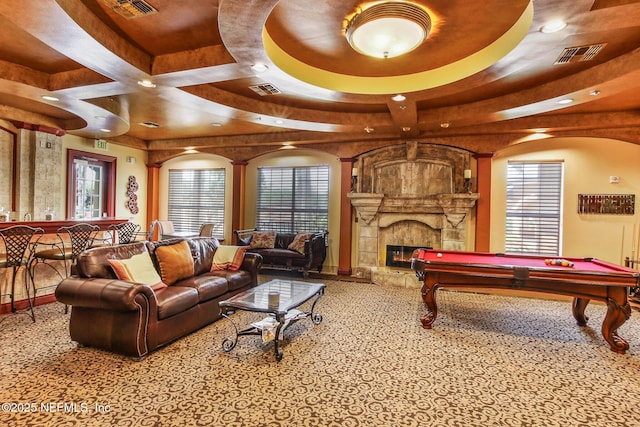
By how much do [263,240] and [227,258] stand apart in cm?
233

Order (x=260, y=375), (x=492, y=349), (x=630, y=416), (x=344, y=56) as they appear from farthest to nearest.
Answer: (x=344, y=56) → (x=492, y=349) → (x=260, y=375) → (x=630, y=416)

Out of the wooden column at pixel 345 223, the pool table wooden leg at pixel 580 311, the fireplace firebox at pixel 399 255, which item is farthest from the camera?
the wooden column at pixel 345 223

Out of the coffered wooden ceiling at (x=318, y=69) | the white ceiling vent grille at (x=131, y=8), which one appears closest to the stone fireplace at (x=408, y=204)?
the coffered wooden ceiling at (x=318, y=69)

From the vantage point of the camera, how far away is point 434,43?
3264mm

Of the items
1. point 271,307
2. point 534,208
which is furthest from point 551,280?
point 534,208

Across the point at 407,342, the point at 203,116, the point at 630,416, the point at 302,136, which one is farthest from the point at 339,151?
the point at 630,416

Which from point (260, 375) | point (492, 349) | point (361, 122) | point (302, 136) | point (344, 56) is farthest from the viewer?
point (302, 136)

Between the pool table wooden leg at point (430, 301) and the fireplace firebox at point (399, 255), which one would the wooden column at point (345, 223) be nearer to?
the fireplace firebox at point (399, 255)

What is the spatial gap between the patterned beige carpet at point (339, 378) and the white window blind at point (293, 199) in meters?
3.45

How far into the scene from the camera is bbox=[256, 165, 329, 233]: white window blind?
23.3 feet

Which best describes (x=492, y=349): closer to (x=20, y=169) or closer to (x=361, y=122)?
(x=361, y=122)

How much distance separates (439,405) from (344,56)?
3.42 metres

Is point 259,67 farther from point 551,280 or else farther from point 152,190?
point 152,190

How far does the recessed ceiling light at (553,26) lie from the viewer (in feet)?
7.84
